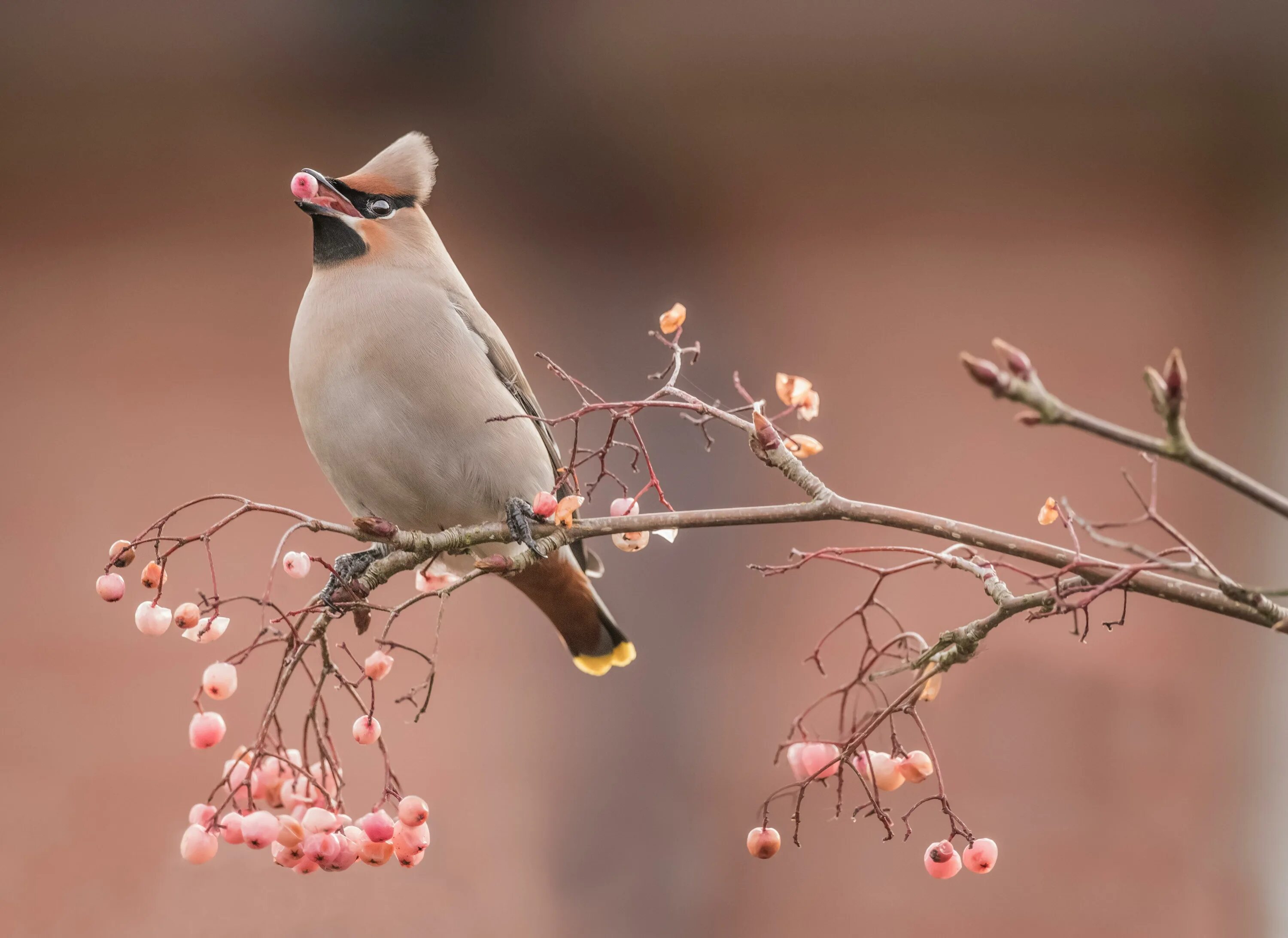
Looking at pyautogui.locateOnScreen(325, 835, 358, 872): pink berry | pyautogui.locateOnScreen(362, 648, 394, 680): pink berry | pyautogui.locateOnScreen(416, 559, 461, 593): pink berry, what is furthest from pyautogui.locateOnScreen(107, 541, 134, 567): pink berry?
pyautogui.locateOnScreen(416, 559, 461, 593): pink berry

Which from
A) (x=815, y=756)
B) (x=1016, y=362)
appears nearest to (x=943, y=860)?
(x=815, y=756)

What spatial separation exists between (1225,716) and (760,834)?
3.41 meters

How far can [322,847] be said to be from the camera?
1455mm

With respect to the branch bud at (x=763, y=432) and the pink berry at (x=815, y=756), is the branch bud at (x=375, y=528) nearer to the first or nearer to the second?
the branch bud at (x=763, y=432)

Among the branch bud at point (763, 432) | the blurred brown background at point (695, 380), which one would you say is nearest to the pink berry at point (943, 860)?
the branch bud at point (763, 432)

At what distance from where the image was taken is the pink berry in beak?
1718 millimetres

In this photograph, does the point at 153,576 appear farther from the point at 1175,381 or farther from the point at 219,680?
the point at 1175,381

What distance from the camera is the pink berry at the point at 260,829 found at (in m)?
1.44

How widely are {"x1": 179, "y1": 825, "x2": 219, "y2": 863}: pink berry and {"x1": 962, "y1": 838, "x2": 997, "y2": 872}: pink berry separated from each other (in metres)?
0.91

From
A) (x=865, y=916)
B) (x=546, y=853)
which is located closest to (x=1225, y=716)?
(x=865, y=916)

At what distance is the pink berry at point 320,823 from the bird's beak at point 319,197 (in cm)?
85

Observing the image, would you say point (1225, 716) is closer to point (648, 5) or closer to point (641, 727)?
point (641, 727)

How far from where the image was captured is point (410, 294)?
2.04m

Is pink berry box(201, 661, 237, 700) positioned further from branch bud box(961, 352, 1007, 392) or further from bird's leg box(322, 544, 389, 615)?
branch bud box(961, 352, 1007, 392)
